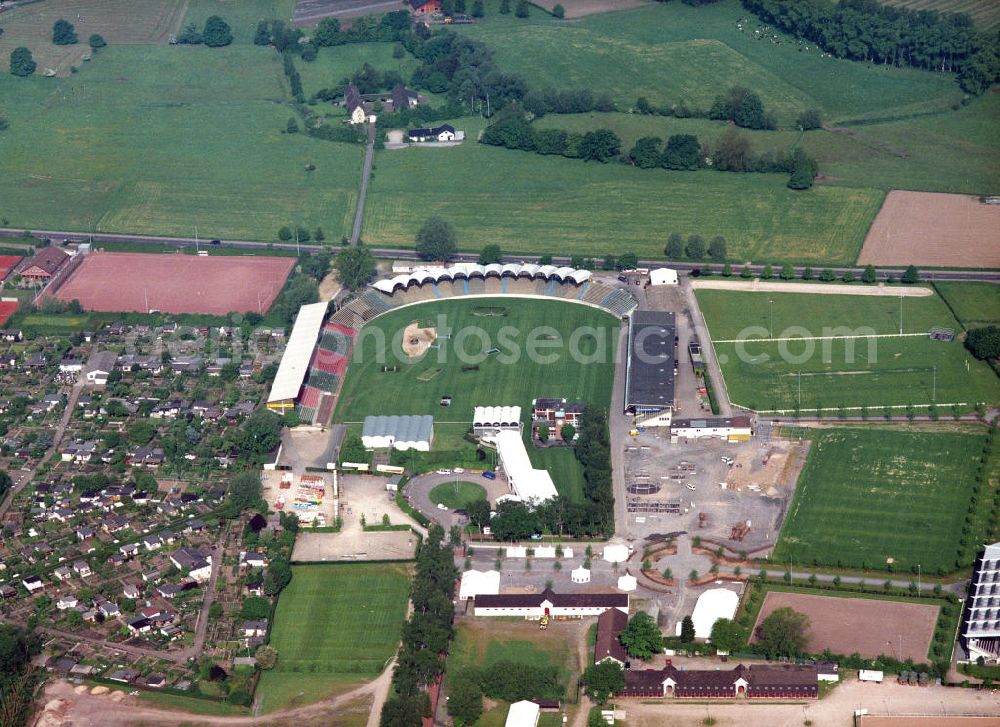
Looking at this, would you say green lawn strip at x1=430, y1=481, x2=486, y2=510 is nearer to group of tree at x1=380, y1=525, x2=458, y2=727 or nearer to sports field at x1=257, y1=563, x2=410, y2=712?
group of tree at x1=380, y1=525, x2=458, y2=727

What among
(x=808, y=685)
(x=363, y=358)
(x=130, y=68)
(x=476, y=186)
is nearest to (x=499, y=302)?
(x=363, y=358)

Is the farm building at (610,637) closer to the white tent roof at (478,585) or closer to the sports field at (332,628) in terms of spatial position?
the white tent roof at (478,585)

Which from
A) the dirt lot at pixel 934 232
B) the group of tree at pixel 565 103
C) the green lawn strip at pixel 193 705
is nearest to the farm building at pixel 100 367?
the green lawn strip at pixel 193 705

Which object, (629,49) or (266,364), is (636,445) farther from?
(629,49)

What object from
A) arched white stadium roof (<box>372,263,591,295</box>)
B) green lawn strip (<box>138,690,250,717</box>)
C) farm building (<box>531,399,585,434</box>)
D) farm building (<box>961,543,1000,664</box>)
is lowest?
arched white stadium roof (<box>372,263,591,295</box>)

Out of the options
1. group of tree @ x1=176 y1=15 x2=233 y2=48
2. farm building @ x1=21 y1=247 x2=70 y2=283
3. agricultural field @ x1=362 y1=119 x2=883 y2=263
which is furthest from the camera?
group of tree @ x1=176 y1=15 x2=233 y2=48

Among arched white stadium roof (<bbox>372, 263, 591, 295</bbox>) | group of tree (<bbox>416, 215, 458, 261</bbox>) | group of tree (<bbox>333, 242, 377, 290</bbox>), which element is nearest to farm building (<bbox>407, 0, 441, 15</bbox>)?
group of tree (<bbox>416, 215, 458, 261</bbox>)
